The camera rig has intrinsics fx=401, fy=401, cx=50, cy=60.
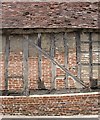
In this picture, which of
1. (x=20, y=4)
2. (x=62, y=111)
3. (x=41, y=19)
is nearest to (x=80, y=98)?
(x=62, y=111)

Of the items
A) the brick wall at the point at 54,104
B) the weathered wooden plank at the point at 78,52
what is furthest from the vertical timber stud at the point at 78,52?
the brick wall at the point at 54,104

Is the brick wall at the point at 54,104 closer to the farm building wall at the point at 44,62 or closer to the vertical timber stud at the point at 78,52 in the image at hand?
the farm building wall at the point at 44,62

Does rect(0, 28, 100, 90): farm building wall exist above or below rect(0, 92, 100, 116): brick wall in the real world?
above

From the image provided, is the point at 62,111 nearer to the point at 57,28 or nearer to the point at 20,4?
A: the point at 57,28

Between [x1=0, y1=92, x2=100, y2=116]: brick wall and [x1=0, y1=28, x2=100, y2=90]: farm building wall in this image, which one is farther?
[x1=0, y1=28, x2=100, y2=90]: farm building wall

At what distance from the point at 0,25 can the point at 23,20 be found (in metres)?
0.81

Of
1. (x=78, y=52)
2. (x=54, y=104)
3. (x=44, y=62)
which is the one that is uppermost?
(x=78, y=52)

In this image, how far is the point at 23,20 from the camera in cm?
1328

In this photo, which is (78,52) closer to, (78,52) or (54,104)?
(78,52)

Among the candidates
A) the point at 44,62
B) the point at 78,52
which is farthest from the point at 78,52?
the point at 44,62

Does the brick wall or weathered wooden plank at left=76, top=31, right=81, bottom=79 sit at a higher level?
weathered wooden plank at left=76, top=31, right=81, bottom=79

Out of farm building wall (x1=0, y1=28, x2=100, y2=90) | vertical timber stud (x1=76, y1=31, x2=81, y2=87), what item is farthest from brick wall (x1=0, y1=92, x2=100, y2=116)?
vertical timber stud (x1=76, y1=31, x2=81, y2=87)

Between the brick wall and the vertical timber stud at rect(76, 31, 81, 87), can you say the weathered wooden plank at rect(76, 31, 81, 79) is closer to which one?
the vertical timber stud at rect(76, 31, 81, 87)

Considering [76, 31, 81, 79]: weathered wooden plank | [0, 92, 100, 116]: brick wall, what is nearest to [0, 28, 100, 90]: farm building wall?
[76, 31, 81, 79]: weathered wooden plank
